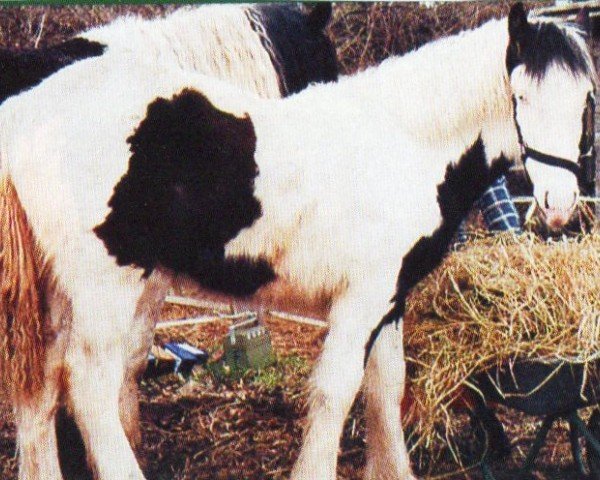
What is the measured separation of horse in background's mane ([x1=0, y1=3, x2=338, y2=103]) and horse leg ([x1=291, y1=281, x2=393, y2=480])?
93cm

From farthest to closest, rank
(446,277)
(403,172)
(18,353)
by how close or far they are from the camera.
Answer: (446,277) → (403,172) → (18,353)

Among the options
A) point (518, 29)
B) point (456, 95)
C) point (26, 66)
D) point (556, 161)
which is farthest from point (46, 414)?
point (518, 29)

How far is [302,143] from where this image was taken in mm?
2604

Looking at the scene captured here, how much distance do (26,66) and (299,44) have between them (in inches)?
42.2

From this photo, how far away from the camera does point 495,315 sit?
9.14ft

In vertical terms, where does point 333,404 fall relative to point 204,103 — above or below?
below

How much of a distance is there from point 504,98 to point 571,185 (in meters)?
0.38

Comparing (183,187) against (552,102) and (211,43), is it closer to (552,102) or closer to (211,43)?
(211,43)

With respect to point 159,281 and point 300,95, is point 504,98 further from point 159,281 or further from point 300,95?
point 159,281

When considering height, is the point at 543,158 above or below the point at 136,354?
above

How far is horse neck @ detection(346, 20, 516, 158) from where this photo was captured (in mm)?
2746

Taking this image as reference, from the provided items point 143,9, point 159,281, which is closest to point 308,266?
point 159,281

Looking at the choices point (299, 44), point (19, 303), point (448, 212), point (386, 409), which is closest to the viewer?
point (19, 303)

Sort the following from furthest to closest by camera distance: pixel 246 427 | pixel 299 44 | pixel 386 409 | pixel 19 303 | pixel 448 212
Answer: pixel 246 427
pixel 299 44
pixel 386 409
pixel 448 212
pixel 19 303
